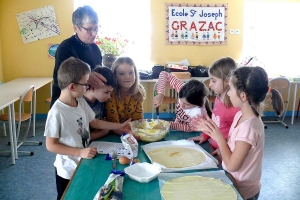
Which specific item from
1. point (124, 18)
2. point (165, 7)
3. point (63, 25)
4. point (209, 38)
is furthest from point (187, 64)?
point (63, 25)

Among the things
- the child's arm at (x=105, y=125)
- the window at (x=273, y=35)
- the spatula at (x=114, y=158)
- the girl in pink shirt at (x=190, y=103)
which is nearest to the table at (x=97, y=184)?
the spatula at (x=114, y=158)

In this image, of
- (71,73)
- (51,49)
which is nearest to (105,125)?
(71,73)

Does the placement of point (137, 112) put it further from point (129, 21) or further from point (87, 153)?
point (129, 21)

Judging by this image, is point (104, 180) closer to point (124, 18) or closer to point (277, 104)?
point (277, 104)

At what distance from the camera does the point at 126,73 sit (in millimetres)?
1812

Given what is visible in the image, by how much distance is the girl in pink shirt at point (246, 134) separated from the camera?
1183mm

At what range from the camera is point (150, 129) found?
5.20ft

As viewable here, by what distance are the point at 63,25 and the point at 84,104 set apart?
3322 mm

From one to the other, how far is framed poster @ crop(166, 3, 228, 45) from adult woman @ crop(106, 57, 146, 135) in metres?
2.97

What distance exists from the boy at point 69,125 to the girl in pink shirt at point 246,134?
23.3 inches

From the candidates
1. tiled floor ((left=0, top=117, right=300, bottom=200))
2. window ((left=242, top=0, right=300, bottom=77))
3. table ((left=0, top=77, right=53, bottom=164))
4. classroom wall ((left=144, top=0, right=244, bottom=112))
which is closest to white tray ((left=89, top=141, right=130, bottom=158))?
tiled floor ((left=0, top=117, right=300, bottom=200))

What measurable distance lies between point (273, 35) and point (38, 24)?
3.91 m

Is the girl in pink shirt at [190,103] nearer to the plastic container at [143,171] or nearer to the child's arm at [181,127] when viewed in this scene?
the child's arm at [181,127]

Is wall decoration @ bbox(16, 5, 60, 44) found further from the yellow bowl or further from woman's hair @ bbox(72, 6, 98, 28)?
the yellow bowl
